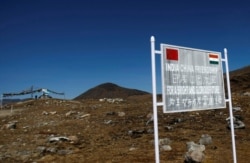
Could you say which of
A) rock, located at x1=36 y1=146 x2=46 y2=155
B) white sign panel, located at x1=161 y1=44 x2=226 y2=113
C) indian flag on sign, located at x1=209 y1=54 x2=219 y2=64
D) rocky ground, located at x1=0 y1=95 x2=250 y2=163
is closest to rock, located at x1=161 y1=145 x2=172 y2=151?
rocky ground, located at x1=0 y1=95 x2=250 y2=163

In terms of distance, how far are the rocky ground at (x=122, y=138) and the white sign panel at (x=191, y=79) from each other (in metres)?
2.49

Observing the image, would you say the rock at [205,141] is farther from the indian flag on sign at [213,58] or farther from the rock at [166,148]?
the indian flag on sign at [213,58]

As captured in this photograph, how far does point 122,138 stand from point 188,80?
6.91 meters

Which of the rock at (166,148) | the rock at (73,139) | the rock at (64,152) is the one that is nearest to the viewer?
the rock at (166,148)

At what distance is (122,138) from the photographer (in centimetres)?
1348

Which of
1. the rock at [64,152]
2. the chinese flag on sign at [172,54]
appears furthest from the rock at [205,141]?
the chinese flag on sign at [172,54]

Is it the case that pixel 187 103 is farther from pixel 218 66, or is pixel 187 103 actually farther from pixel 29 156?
pixel 29 156

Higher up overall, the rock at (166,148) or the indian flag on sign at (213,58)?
the indian flag on sign at (213,58)

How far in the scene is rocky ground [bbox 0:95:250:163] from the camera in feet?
34.2

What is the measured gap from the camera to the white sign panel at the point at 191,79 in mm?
6734

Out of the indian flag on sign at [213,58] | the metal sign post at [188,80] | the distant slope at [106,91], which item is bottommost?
the metal sign post at [188,80]

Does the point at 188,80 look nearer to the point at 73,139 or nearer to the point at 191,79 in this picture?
the point at 191,79

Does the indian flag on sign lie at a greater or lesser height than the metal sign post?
greater

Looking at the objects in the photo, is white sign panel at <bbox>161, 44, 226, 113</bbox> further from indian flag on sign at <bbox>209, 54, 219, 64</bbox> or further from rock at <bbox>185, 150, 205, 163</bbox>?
rock at <bbox>185, 150, 205, 163</bbox>
